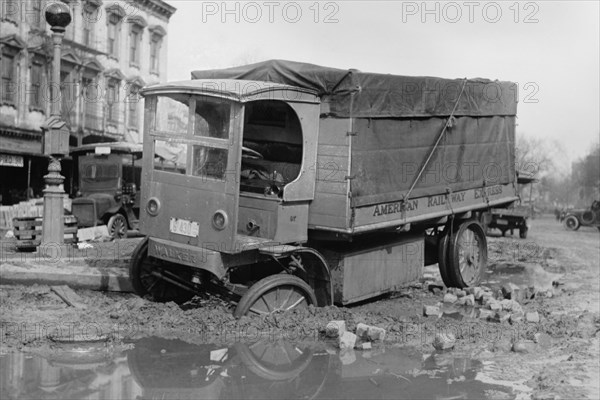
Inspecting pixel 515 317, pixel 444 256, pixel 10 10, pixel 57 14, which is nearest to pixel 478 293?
pixel 444 256

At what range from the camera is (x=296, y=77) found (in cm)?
867

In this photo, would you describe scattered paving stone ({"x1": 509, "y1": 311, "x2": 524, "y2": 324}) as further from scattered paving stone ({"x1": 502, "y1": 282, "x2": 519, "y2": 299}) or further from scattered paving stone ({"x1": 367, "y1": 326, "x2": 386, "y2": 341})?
scattered paving stone ({"x1": 367, "y1": 326, "x2": 386, "y2": 341})

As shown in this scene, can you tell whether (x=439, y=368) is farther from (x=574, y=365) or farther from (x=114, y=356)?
(x=114, y=356)

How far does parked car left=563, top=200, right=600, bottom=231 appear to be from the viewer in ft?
114

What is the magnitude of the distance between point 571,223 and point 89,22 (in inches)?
1011

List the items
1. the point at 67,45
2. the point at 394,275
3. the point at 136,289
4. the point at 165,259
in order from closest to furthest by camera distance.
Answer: the point at 165,259, the point at 136,289, the point at 394,275, the point at 67,45

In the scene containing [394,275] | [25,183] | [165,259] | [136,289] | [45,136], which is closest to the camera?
[165,259]

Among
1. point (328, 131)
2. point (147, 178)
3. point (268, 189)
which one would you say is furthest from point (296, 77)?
point (147, 178)

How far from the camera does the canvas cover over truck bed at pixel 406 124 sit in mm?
8602

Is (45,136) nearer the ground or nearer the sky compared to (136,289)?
nearer the sky

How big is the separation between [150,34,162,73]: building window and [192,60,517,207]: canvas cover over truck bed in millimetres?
31150

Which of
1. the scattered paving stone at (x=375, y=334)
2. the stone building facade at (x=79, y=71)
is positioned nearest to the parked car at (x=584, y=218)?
the stone building facade at (x=79, y=71)

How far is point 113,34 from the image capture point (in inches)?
1447

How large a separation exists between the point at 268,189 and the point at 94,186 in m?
13.2
